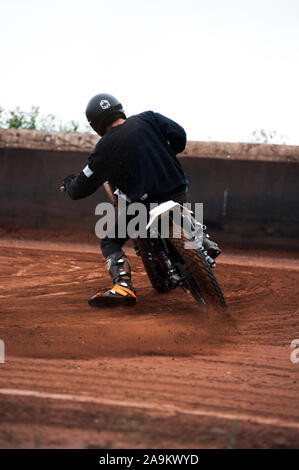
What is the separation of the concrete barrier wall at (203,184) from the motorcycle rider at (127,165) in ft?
13.0

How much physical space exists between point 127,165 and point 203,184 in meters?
4.45

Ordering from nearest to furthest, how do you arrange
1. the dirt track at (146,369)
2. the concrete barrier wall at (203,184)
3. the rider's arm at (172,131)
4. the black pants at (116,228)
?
the dirt track at (146,369) → the black pants at (116,228) → the rider's arm at (172,131) → the concrete barrier wall at (203,184)

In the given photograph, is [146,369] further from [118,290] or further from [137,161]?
[137,161]

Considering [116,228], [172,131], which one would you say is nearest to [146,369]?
[116,228]

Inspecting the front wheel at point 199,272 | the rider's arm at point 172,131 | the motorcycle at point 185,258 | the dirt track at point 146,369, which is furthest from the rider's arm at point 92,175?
the dirt track at point 146,369

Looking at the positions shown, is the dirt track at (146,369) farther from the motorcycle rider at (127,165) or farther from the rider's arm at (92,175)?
the rider's arm at (92,175)

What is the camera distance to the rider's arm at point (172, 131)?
486 centimetres

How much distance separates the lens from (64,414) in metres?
2.38

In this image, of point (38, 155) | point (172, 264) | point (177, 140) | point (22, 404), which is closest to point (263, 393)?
point (22, 404)

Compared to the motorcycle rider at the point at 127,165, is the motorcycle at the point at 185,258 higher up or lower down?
lower down

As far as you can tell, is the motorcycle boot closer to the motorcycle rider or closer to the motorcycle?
the motorcycle rider

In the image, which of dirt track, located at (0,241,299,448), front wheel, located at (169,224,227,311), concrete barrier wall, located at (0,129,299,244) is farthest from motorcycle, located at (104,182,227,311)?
concrete barrier wall, located at (0,129,299,244)

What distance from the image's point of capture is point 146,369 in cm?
313
